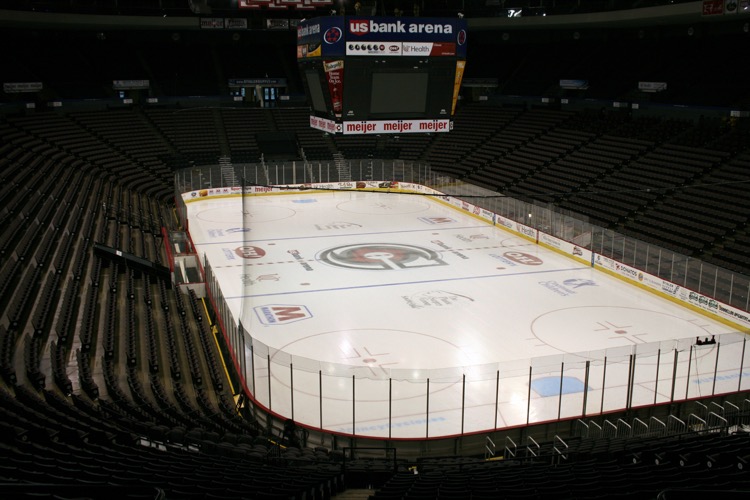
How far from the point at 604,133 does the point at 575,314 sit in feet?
67.5

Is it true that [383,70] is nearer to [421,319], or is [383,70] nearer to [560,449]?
[421,319]

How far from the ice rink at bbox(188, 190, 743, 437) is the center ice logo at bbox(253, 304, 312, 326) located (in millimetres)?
63

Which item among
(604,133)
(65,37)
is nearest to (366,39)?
(604,133)

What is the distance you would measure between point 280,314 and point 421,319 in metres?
4.29

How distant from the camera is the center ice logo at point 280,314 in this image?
20172mm

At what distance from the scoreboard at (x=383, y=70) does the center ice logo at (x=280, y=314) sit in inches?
222

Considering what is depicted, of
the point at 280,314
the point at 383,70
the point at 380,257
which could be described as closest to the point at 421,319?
the point at 280,314

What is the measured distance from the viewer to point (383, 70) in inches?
728

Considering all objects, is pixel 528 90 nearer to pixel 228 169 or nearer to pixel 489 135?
pixel 489 135

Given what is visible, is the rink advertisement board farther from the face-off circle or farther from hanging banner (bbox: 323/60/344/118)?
the face-off circle

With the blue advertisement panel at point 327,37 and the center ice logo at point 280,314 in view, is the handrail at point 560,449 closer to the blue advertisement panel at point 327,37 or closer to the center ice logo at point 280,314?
the center ice logo at point 280,314

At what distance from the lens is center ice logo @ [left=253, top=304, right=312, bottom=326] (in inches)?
794

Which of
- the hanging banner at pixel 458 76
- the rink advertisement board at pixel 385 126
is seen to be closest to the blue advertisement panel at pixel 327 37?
the rink advertisement board at pixel 385 126

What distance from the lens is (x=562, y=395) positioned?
14570 mm
